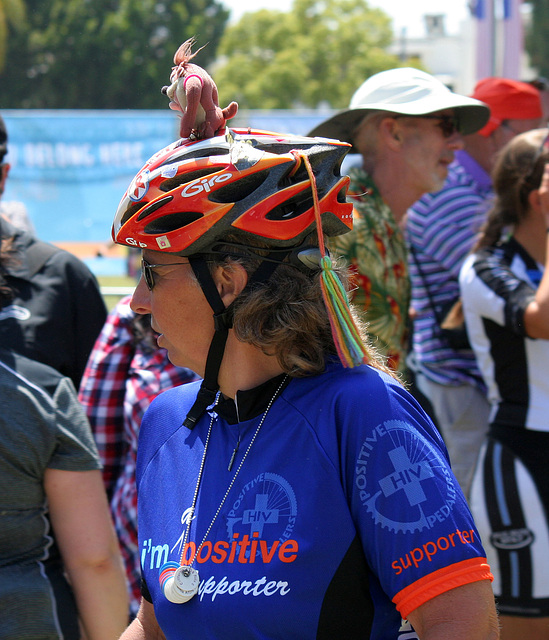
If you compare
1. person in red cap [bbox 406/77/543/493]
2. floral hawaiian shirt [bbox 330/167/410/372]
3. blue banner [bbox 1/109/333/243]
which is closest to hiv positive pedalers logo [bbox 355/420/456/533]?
Answer: floral hawaiian shirt [bbox 330/167/410/372]

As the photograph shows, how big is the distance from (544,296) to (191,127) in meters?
1.82

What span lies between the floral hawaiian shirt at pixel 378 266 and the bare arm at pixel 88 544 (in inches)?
44.7

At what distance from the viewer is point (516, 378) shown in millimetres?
3254

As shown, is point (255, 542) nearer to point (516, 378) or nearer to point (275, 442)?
point (275, 442)

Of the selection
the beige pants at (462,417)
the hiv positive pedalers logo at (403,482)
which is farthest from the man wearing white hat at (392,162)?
the hiv positive pedalers logo at (403,482)

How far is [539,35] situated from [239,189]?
40179 millimetres

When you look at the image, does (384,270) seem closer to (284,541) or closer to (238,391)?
(238,391)

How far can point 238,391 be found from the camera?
165 centimetres

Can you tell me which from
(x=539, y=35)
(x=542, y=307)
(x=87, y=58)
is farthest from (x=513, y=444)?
(x=87, y=58)

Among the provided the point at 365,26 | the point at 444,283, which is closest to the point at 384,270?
the point at 444,283

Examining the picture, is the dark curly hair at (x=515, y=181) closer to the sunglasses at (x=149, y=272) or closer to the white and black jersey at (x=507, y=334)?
the white and black jersey at (x=507, y=334)

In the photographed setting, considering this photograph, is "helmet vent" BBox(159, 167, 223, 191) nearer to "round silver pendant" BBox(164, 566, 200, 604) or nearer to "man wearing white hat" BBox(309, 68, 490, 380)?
"round silver pendant" BBox(164, 566, 200, 604)

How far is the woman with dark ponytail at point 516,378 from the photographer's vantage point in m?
3.13

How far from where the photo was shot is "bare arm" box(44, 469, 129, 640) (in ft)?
7.45
